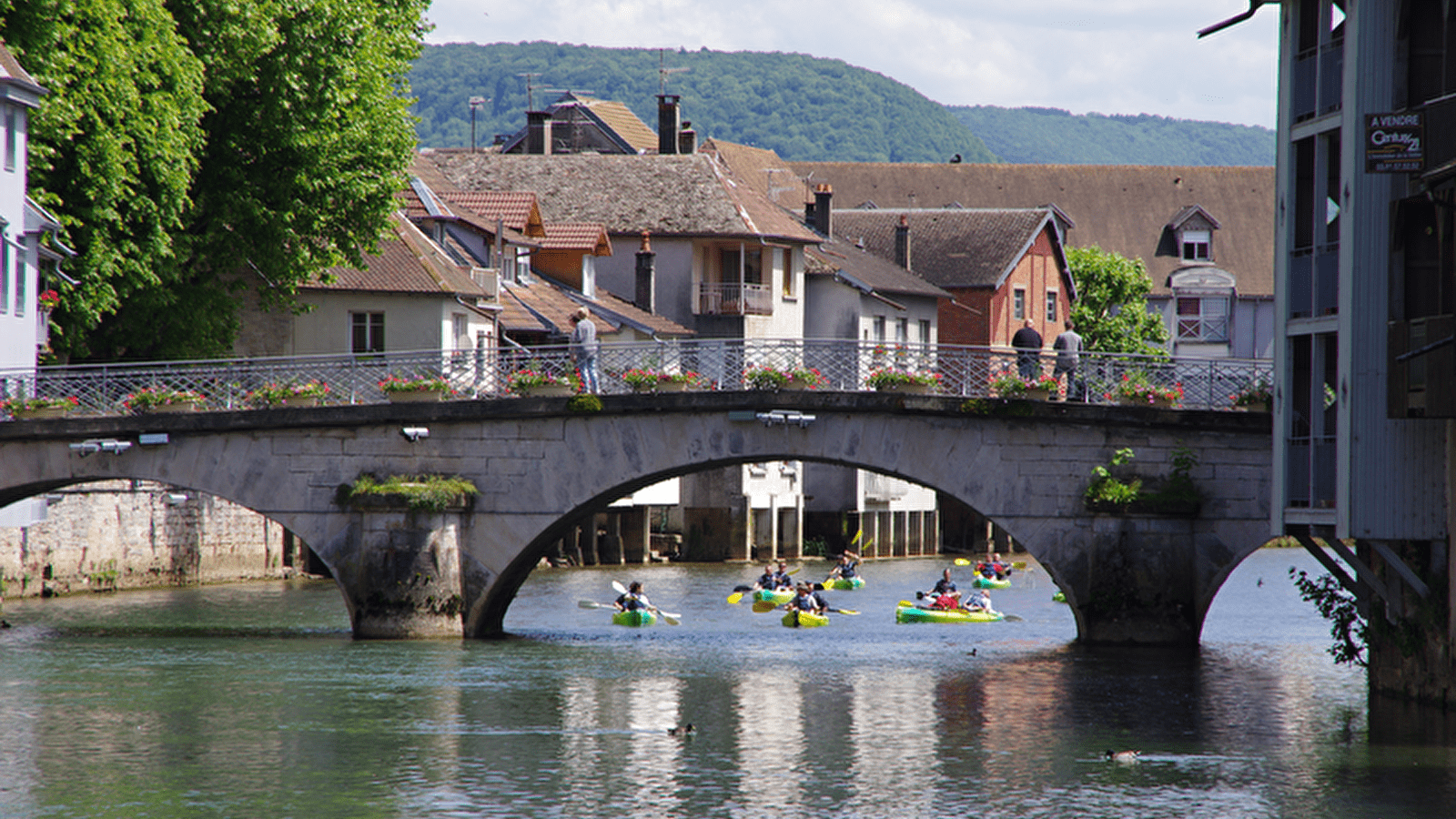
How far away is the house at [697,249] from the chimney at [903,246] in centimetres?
1198

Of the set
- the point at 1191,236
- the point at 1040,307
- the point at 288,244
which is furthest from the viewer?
the point at 1191,236

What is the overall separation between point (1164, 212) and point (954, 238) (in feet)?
48.2

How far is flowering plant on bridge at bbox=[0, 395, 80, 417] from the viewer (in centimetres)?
3191

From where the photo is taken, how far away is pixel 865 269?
232ft

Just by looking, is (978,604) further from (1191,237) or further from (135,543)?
(1191,237)

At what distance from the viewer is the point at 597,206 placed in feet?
202

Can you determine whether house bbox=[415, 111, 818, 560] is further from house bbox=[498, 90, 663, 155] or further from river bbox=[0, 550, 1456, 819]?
river bbox=[0, 550, 1456, 819]

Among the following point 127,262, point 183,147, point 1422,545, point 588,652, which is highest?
point 183,147

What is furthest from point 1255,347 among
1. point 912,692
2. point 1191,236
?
point 912,692

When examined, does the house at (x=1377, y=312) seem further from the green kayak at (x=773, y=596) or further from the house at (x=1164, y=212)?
the house at (x=1164, y=212)

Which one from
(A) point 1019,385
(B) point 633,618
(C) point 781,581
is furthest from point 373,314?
(A) point 1019,385

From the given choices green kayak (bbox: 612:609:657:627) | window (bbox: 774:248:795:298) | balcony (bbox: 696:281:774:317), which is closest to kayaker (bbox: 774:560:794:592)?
green kayak (bbox: 612:609:657:627)

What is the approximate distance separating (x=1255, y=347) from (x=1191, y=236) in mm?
7094

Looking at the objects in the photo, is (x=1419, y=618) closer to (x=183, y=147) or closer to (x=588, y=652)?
Answer: (x=588, y=652)
